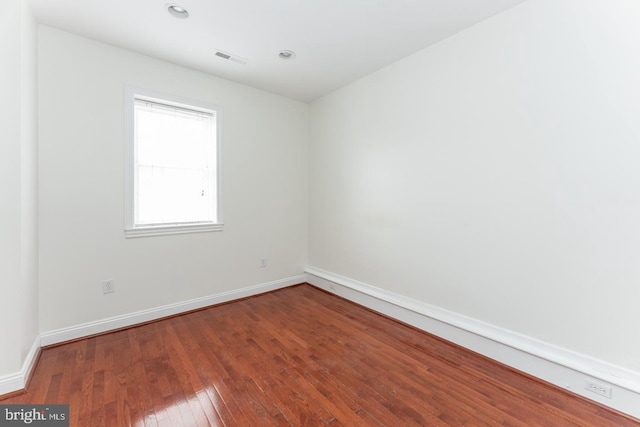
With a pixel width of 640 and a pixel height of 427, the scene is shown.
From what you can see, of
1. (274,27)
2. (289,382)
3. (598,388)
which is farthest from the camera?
(274,27)

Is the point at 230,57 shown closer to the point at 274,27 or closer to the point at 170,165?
the point at 274,27

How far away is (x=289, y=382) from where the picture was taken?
189 cm

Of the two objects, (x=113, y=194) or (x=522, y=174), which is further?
(x=113, y=194)

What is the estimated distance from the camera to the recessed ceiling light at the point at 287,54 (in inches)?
106

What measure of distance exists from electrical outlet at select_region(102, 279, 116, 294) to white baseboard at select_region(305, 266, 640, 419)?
105 inches

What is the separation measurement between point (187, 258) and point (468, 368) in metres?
2.94

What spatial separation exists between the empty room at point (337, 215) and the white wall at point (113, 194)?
0.06ft

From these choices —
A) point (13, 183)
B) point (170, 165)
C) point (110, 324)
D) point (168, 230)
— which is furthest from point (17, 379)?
point (170, 165)

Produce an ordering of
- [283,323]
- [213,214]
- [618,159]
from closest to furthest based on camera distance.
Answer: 1. [618,159]
2. [283,323]
3. [213,214]

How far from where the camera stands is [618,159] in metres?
1.65

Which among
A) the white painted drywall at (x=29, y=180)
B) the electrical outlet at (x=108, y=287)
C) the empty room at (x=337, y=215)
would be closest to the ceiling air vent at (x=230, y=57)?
the empty room at (x=337, y=215)

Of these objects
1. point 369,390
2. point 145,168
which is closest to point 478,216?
point 369,390

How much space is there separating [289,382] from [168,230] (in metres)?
2.06

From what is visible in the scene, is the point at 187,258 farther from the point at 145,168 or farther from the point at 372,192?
the point at 372,192
